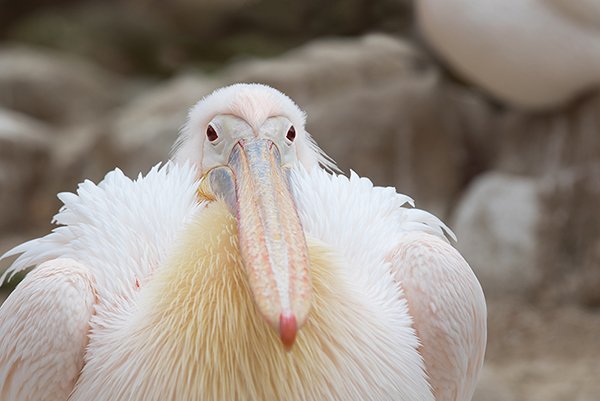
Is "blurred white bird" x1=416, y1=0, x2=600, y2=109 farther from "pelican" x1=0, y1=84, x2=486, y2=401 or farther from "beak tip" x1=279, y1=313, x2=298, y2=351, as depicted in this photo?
"beak tip" x1=279, y1=313, x2=298, y2=351

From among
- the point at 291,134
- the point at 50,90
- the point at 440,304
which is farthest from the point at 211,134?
the point at 50,90

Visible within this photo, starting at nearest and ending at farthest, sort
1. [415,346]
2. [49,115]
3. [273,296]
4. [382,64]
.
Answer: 1. [273,296]
2. [415,346]
3. [382,64]
4. [49,115]

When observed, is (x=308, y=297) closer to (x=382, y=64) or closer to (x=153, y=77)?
(x=382, y=64)

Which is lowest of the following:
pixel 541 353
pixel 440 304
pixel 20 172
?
pixel 440 304

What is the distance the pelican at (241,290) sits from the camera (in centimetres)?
166

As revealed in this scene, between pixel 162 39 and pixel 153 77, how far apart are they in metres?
0.29

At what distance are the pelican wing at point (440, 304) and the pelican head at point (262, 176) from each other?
12.6 inches

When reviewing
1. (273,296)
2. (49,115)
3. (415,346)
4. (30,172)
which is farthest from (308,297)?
(49,115)

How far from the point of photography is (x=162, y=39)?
695 centimetres

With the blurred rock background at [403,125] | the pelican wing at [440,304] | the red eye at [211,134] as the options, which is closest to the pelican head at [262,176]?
the red eye at [211,134]

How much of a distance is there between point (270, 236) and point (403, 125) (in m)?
3.81

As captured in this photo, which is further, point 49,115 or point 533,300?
point 49,115

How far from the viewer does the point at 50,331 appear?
1770 millimetres

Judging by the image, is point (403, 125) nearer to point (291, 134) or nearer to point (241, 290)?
point (291, 134)
